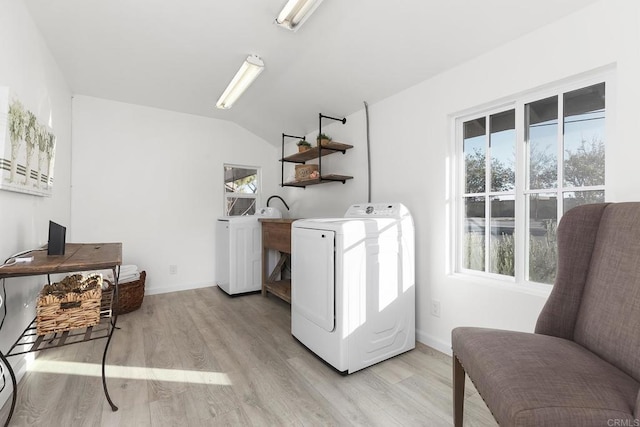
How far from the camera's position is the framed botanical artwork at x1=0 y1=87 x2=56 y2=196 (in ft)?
5.14

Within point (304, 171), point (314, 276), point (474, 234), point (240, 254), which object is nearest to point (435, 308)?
point (474, 234)

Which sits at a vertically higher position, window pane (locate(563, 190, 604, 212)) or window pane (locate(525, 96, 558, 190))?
window pane (locate(525, 96, 558, 190))

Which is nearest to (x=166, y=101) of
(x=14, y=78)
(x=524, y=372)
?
(x=14, y=78)

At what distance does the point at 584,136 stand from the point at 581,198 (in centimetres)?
35

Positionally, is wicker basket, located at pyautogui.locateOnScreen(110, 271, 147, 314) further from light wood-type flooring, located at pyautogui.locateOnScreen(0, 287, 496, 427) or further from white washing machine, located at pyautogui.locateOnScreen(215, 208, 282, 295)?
white washing machine, located at pyautogui.locateOnScreen(215, 208, 282, 295)

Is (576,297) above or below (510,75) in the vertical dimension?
below

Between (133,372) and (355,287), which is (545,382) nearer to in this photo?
(355,287)

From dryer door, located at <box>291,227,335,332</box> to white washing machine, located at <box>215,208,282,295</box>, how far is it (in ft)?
4.88

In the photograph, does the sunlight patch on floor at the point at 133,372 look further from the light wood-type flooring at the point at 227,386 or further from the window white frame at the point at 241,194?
the window white frame at the point at 241,194

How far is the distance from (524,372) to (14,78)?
2.98 metres

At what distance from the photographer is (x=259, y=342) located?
8.06 ft

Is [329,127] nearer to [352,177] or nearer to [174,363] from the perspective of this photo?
[352,177]

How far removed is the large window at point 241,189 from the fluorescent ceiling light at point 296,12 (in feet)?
9.19

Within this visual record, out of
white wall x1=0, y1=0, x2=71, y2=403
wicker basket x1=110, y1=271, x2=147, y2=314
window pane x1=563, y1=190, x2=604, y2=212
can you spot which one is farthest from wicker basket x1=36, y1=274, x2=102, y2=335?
window pane x1=563, y1=190, x2=604, y2=212
